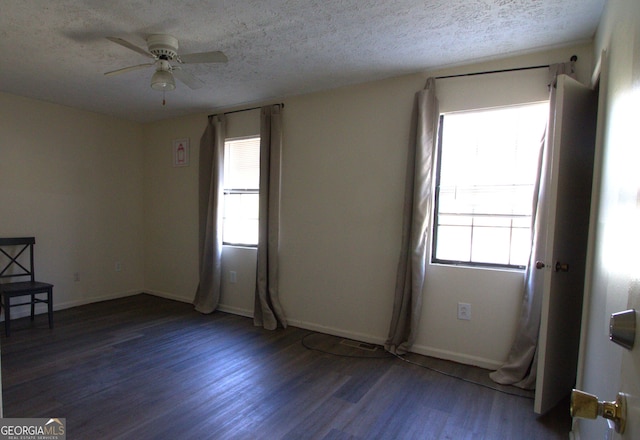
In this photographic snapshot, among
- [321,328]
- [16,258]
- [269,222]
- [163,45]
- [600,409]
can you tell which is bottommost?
[321,328]

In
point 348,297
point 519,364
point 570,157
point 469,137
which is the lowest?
point 519,364

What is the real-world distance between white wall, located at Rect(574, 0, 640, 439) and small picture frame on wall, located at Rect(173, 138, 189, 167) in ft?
14.1

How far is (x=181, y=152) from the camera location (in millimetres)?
4609

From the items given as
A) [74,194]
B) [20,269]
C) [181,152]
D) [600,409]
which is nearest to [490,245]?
[600,409]

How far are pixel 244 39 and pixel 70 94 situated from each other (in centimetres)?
253

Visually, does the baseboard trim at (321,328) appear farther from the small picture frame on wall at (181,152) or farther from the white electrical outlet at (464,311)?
the small picture frame on wall at (181,152)

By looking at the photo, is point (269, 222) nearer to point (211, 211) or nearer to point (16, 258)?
point (211, 211)

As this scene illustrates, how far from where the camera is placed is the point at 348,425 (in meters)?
1.99

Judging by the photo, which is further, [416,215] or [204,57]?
[416,215]

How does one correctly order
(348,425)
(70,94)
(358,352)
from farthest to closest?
(70,94) → (358,352) → (348,425)

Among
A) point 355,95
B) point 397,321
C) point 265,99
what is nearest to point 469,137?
point 355,95

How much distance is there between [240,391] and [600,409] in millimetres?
2209

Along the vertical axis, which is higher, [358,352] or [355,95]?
[355,95]

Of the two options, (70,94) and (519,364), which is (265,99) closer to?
(70,94)
